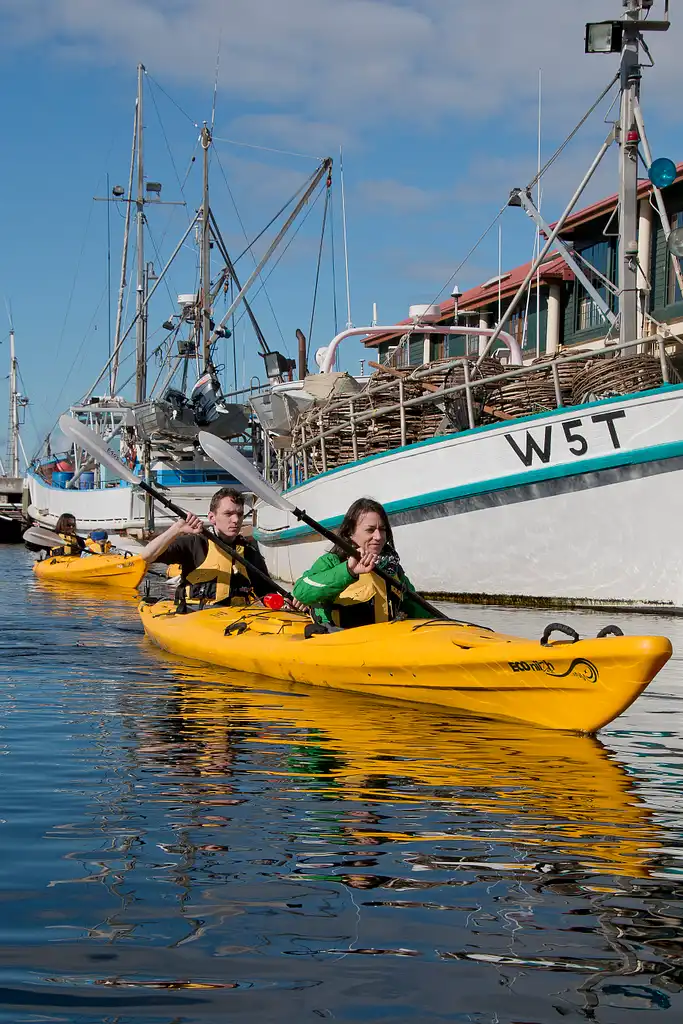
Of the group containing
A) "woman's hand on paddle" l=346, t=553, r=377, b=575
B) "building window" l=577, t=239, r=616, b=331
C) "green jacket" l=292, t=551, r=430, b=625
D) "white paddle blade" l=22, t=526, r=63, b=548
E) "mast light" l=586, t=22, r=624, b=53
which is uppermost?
"mast light" l=586, t=22, r=624, b=53

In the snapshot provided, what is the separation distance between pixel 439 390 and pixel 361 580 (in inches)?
269

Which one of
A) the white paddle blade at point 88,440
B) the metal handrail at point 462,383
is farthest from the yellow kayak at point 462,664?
the metal handrail at point 462,383

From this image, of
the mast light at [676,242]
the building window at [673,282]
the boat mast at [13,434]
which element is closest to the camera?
the mast light at [676,242]

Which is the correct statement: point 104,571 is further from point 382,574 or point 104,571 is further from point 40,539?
point 382,574

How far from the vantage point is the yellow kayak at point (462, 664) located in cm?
634

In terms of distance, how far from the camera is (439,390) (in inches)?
580

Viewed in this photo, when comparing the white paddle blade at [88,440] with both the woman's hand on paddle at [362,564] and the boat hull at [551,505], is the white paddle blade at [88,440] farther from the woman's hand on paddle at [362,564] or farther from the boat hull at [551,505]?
the woman's hand on paddle at [362,564]

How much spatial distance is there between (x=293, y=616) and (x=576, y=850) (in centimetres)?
555

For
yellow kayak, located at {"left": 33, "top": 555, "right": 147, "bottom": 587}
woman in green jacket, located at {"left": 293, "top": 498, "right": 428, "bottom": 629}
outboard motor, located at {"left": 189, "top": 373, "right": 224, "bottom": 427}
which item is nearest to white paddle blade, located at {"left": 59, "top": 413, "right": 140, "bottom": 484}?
woman in green jacket, located at {"left": 293, "top": 498, "right": 428, "bottom": 629}

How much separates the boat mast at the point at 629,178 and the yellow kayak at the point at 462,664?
6.45 meters

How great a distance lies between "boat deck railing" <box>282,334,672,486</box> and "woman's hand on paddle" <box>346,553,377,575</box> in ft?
19.0

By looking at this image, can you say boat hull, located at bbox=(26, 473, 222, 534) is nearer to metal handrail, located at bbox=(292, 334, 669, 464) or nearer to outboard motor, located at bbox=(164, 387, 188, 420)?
outboard motor, located at bbox=(164, 387, 188, 420)

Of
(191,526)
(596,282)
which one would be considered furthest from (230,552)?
(596,282)

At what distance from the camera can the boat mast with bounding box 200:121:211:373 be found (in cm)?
3116
